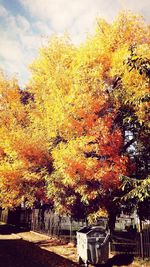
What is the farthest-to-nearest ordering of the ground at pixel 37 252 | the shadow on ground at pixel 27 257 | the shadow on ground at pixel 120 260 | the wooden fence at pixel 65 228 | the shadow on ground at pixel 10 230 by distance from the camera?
the shadow on ground at pixel 10 230 → the wooden fence at pixel 65 228 → the shadow on ground at pixel 120 260 → the ground at pixel 37 252 → the shadow on ground at pixel 27 257

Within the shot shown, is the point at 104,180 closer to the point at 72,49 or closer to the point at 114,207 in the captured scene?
the point at 114,207

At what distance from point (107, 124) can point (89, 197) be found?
4.61 metres

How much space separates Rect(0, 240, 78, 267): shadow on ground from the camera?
1225cm

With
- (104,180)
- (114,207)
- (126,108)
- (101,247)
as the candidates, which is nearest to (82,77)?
(126,108)

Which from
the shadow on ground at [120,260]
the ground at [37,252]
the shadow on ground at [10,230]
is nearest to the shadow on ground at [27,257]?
the ground at [37,252]

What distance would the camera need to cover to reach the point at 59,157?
1569 centimetres

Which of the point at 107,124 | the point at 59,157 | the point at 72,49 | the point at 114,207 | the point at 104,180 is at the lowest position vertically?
the point at 114,207

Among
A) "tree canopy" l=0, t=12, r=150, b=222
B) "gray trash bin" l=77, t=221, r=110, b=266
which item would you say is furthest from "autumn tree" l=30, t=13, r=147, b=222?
"gray trash bin" l=77, t=221, r=110, b=266

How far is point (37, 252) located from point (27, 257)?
160 cm

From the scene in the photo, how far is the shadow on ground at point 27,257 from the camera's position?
12.2m

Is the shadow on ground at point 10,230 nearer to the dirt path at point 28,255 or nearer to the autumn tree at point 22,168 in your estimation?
the dirt path at point 28,255

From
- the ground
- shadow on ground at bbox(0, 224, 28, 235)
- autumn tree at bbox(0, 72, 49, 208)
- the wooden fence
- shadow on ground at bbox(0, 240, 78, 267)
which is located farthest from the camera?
shadow on ground at bbox(0, 224, 28, 235)

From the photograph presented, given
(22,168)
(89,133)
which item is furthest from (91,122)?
(22,168)

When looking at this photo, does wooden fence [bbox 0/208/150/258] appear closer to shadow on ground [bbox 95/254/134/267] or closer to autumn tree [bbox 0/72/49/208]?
shadow on ground [bbox 95/254/134/267]
